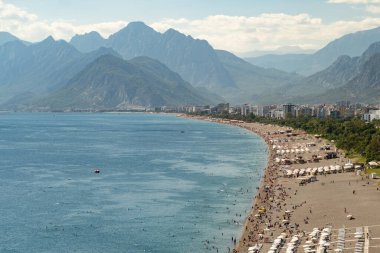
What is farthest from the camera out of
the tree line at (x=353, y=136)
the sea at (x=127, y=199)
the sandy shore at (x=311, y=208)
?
the tree line at (x=353, y=136)

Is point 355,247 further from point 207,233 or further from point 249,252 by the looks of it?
point 207,233

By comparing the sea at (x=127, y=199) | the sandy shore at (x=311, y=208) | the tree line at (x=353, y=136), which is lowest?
the sea at (x=127, y=199)

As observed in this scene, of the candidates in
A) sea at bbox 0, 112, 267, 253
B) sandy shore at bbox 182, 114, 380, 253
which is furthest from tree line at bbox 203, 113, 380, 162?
sea at bbox 0, 112, 267, 253

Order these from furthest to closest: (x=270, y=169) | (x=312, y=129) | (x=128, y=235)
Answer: (x=312, y=129) → (x=270, y=169) → (x=128, y=235)

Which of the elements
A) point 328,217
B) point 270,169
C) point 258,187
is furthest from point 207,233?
point 270,169

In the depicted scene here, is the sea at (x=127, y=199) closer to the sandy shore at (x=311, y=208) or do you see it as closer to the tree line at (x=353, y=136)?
the sandy shore at (x=311, y=208)

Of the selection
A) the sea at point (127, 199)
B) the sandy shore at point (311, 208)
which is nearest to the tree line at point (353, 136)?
the sandy shore at point (311, 208)

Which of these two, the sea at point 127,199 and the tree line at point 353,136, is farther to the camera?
the tree line at point 353,136
